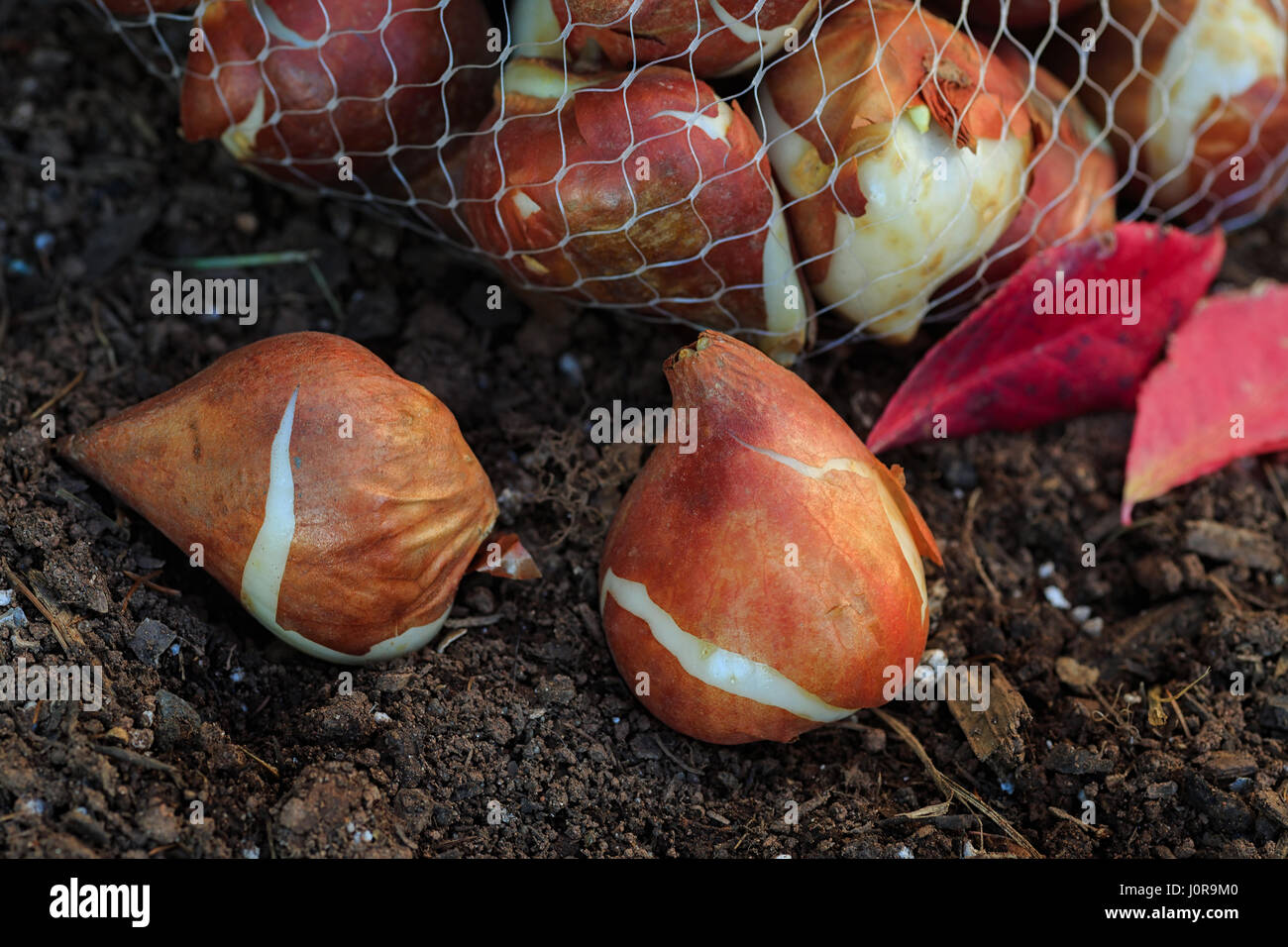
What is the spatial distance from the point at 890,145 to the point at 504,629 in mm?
614

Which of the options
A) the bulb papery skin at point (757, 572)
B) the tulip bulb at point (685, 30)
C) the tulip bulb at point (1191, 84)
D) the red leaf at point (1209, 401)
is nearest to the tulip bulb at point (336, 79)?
the tulip bulb at point (685, 30)

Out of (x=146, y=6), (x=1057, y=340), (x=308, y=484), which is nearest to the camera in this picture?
(x=308, y=484)

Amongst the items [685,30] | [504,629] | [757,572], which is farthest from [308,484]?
[685,30]

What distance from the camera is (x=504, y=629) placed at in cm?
117

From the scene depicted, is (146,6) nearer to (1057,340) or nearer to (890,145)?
(890,145)

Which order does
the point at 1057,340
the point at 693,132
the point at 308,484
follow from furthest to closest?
1. the point at 1057,340
2. the point at 693,132
3. the point at 308,484

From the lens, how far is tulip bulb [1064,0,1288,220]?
136 centimetres

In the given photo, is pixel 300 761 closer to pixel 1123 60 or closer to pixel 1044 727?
pixel 1044 727

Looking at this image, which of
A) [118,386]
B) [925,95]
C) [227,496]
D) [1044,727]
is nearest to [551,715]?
[227,496]

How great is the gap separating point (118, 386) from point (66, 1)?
601 mm

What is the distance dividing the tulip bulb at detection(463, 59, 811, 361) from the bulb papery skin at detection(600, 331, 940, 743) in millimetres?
150

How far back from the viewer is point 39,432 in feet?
3.69

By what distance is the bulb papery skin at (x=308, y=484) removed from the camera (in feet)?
3.30

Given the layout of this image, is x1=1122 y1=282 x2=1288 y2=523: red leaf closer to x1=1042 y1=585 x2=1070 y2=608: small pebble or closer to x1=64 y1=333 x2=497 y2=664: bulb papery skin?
x1=1042 y1=585 x2=1070 y2=608: small pebble
